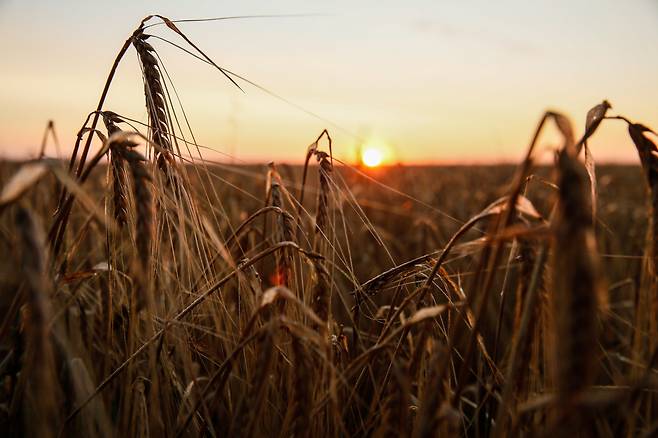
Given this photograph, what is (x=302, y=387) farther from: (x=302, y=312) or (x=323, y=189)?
(x=323, y=189)

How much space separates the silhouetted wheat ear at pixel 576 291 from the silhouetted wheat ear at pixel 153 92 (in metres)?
0.87

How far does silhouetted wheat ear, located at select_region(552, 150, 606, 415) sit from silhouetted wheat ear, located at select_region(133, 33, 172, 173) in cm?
87

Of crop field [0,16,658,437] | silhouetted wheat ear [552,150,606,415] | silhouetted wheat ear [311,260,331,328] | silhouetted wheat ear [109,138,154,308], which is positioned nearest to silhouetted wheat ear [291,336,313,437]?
crop field [0,16,658,437]

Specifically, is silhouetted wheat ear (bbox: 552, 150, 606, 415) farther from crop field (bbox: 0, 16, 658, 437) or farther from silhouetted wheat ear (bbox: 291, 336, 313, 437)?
silhouetted wheat ear (bbox: 291, 336, 313, 437)

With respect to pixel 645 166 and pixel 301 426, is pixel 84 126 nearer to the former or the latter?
pixel 301 426

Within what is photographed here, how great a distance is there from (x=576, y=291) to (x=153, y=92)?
1000mm

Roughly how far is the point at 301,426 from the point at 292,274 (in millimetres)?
421

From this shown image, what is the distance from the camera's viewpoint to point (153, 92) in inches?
48.2

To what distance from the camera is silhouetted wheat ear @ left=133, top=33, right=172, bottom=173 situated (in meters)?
1.20

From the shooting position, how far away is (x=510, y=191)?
2.79 feet

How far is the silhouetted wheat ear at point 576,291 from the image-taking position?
598 mm

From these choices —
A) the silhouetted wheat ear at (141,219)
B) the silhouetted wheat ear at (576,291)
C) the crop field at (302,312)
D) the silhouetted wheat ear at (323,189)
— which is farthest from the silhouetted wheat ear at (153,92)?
the silhouetted wheat ear at (576,291)

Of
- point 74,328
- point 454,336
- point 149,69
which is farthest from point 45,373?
point 74,328

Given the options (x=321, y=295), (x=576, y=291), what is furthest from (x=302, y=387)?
(x=576, y=291)
